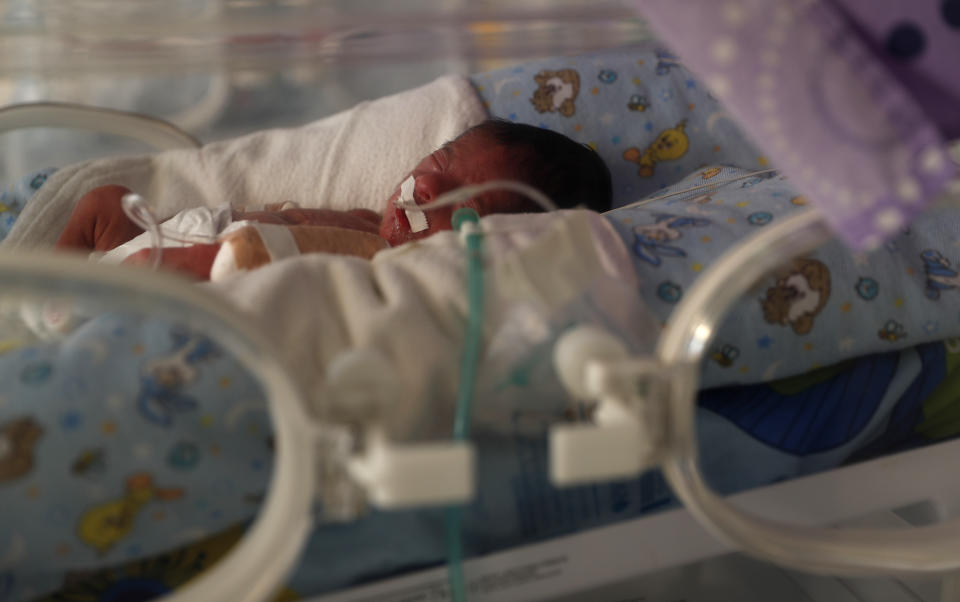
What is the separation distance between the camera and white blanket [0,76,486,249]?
1235 millimetres

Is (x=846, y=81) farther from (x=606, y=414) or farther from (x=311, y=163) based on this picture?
(x=311, y=163)

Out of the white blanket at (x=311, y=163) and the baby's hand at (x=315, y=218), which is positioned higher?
the white blanket at (x=311, y=163)

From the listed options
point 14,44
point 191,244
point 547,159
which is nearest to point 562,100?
point 547,159

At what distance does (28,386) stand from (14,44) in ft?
2.01

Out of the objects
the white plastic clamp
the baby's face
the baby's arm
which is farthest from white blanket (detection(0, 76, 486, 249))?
the white plastic clamp

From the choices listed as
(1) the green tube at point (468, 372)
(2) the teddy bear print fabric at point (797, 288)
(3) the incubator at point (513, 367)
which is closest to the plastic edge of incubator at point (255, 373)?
(3) the incubator at point (513, 367)

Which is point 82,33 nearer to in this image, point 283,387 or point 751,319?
point 283,387

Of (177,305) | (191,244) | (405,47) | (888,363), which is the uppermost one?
(405,47)

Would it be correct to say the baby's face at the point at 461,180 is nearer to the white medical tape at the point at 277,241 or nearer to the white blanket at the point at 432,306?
the white medical tape at the point at 277,241

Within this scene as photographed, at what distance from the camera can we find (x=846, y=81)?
0.49 metres

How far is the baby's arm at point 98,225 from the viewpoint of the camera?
1.12 m

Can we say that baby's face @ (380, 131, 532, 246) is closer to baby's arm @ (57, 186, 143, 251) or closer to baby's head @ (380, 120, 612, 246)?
baby's head @ (380, 120, 612, 246)

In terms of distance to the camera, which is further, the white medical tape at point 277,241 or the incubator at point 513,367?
the white medical tape at point 277,241

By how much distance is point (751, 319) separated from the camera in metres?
0.76
